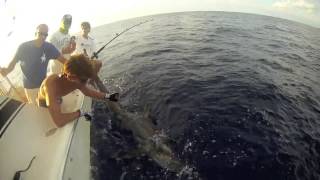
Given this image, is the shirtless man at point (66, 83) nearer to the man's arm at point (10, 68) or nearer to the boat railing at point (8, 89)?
the man's arm at point (10, 68)

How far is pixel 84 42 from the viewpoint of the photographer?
30.6 feet

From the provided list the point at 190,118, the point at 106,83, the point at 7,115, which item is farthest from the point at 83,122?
the point at 106,83

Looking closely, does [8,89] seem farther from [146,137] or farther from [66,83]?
[146,137]

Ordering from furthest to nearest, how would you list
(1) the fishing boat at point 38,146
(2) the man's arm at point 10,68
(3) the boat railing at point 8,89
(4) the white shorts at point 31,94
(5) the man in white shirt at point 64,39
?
(5) the man in white shirt at point 64,39
(4) the white shorts at point 31,94
(3) the boat railing at point 8,89
(2) the man's arm at point 10,68
(1) the fishing boat at point 38,146

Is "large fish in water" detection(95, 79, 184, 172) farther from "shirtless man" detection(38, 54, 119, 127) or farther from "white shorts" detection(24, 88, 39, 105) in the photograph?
"shirtless man" detection(38, 54, 119, 127)

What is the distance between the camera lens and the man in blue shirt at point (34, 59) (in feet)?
19.6

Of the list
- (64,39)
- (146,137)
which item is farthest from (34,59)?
(146,137)

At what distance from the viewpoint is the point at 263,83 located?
40.1 feet

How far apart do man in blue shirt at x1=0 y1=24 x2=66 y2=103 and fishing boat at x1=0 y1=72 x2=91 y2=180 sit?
44.7 inches

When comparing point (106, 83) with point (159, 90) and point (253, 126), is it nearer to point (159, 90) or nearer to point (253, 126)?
point (159, 90)

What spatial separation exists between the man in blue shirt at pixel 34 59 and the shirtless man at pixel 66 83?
1.19 metres

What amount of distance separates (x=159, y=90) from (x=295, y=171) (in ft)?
19.4

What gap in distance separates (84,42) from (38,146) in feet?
17.8

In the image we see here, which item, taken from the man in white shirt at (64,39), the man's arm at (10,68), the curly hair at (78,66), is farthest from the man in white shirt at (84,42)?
the curly hair at (78,66)
